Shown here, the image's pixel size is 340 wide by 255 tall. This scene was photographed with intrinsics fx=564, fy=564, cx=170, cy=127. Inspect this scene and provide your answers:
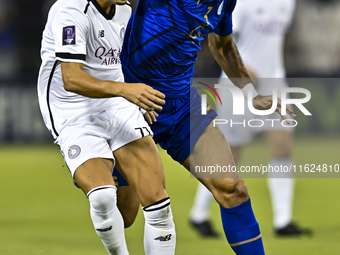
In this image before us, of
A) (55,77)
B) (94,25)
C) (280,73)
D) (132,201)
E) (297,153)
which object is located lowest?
(297,153)

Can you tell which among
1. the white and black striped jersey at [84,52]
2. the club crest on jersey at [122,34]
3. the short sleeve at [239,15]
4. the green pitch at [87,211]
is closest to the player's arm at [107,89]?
the white and black striped jersey at [84,52]

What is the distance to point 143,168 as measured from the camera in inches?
116

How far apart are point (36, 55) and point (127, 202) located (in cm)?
683

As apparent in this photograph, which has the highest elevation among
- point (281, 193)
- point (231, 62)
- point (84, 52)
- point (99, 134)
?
point (84, 52)

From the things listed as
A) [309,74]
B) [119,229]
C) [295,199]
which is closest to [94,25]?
[119,229]

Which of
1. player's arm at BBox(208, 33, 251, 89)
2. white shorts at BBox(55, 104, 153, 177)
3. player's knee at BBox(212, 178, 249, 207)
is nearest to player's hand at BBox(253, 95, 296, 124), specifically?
player's arm at BBox(208, 33, 251, 89)

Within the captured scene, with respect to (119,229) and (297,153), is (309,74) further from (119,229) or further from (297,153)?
(119,229)

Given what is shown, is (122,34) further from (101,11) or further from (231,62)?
(231,62)

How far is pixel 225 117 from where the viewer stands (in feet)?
16.0

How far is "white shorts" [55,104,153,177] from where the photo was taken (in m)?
2.87

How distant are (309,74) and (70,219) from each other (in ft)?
20.6

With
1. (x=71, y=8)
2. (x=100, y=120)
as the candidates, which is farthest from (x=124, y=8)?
(x=100, y=120)

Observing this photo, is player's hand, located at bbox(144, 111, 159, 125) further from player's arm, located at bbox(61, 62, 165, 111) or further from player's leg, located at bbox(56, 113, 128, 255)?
player's arm, located at bbox(61, 62, 165, 111)

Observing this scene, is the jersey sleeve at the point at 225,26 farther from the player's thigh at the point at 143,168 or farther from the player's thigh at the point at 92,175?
the player's thigh at the point at 92,175
